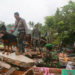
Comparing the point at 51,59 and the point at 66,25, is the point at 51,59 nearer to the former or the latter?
the point at 51,59

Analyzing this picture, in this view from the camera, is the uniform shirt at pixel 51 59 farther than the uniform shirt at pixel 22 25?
No

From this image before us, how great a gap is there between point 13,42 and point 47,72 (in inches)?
59.4

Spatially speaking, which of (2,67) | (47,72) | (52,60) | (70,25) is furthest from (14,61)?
(70,25)

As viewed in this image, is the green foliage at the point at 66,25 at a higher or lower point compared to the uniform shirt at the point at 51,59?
higher

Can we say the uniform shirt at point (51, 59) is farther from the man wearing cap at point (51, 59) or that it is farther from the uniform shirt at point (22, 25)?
the uniform shirt at point (22, 25)

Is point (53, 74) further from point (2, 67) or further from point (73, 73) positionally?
point (2, 67)

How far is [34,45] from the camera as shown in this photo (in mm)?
7160

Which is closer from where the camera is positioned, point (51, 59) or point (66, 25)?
point (51, 59)

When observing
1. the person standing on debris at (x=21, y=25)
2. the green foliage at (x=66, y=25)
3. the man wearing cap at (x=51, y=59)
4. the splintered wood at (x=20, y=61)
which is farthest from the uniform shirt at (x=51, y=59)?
the green foliage at (x=66, y=25)

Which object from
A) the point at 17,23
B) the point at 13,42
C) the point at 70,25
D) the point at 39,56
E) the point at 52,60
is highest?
the point at 70,25

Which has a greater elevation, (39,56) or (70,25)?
(70,25)

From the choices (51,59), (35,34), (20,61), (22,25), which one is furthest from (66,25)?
(20,61)

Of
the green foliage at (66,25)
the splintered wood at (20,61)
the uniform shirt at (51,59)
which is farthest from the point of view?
the green foliage at (66,25)

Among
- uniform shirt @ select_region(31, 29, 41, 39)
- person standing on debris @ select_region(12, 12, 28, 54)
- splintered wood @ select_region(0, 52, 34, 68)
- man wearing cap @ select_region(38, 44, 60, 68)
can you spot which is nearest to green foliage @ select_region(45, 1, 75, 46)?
uniform shirt @ select_region(31, 29, 41, 39)
